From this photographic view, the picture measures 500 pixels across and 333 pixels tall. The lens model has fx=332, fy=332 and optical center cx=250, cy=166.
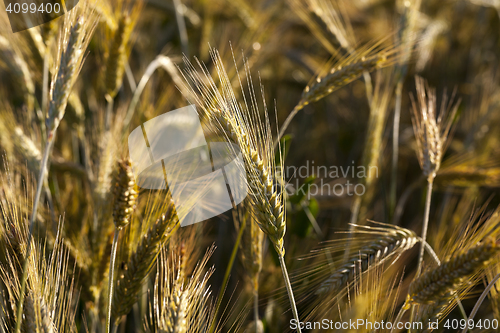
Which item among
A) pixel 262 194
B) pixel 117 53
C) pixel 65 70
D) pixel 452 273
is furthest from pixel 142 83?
pixel 452 273

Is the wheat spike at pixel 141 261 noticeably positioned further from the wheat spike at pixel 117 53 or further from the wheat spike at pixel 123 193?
the wheat spike at pixel 117 53

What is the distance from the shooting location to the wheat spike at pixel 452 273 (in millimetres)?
680

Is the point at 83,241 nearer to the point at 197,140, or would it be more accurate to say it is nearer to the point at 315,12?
the point at 197,140

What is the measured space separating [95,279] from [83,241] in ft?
0.61

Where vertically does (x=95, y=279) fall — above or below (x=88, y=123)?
below

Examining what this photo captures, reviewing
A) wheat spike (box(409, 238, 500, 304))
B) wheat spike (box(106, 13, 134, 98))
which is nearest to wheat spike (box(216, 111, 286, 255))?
wheat spike (box(409, 238, 500, 304))

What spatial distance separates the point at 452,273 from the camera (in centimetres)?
72

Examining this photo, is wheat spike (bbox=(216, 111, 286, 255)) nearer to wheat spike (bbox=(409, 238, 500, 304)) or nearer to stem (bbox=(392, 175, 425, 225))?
wheat spike (bbox=(409, 238, 500, 304))

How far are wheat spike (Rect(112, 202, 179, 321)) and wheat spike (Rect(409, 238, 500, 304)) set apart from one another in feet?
1.99

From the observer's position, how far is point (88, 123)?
165 centimetres

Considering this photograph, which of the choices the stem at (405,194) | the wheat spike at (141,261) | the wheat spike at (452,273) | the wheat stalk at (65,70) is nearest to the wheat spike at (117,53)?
the wheat stalk at (65,70)

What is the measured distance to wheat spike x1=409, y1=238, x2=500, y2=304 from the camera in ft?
Result: 2.23

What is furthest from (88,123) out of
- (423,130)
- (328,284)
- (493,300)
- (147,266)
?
(493,300)

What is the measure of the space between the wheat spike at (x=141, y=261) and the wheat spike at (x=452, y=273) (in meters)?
0.61
